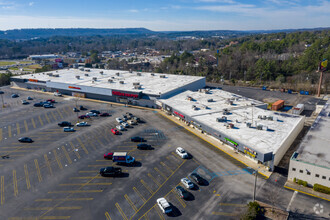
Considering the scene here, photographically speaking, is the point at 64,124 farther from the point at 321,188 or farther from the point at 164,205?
the point at 321,188

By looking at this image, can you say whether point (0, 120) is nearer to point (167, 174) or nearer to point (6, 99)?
point (6, 99)

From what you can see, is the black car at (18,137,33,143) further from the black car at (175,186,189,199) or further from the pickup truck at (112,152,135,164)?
the black car at (175,186,189,199)

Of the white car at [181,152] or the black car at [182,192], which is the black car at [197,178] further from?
the white car at [181,152]

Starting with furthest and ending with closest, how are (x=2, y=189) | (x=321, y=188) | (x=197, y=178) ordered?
(x=197, y=178) < (x=2, y=189) < (x=321, y=188)

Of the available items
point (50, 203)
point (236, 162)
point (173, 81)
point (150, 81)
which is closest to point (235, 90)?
point (173, 81)

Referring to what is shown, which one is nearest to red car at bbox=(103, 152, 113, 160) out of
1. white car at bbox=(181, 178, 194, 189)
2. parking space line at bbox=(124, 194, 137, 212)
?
parking space line at bbox=(124, 194, 137, 212)

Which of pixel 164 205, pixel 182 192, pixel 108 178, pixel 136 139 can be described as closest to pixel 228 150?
pixel 182 192
